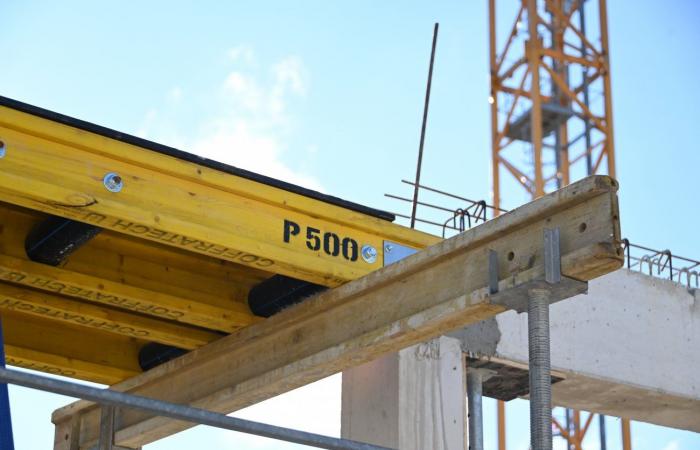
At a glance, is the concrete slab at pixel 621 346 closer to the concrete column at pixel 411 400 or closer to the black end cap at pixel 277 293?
the concrete column at pixel 411 400

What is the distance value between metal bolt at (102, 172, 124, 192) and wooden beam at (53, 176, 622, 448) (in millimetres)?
1994

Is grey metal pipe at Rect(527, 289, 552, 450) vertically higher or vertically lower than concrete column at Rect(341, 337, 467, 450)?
lower

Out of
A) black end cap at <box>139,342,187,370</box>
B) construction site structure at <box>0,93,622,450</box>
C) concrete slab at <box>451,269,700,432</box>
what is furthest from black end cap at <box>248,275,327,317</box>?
concrete slab at <box>451,269,700,432</box>

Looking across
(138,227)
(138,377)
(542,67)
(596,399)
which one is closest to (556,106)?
(542,67)

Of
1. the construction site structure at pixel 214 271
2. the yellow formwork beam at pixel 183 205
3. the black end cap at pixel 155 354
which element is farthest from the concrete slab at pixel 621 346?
the yellow formwork beam at pixel 183 205

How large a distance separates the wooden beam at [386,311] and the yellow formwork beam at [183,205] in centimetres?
44

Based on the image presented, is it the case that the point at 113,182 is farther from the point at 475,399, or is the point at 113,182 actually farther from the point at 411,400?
the point at 475,399

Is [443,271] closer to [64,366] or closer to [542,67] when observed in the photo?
[64,366]

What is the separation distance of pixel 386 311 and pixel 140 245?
7.91 feet

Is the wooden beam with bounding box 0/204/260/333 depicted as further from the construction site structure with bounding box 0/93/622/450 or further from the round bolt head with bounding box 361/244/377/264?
A: the round bolt head with bounding box 361/244/377/264

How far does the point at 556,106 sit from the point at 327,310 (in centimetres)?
3392

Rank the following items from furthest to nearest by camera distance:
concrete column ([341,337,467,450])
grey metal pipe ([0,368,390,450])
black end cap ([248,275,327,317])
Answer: concrete column ([341,337,467,450]) < black end cap ([248,275,327,317]) < grey metal pipe ([0,368,390,450])

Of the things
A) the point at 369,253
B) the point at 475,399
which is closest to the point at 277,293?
the point at 369,253

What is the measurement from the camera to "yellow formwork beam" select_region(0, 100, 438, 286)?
10258mm
